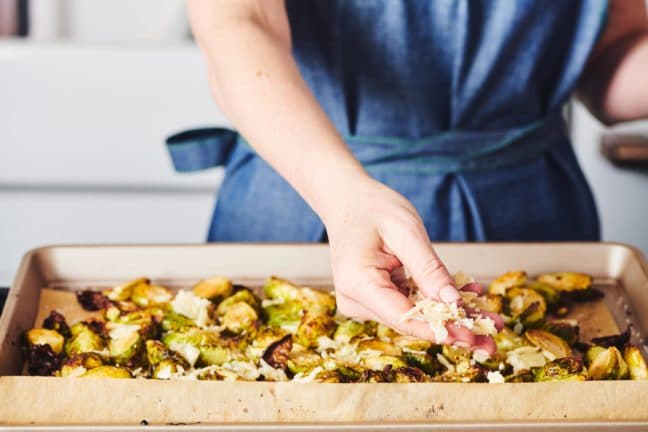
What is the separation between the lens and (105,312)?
125 centimetres

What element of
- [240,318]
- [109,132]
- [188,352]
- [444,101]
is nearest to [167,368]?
[188,352]

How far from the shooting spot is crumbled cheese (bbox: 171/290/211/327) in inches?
47.8

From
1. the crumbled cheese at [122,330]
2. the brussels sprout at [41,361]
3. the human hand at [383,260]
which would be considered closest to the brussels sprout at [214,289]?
the crumbled cheese at [122,330]

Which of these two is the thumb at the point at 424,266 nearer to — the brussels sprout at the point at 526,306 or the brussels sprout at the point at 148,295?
the brussels sprout at the point at 526,306

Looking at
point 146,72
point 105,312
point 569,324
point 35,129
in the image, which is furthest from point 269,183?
point 35,129

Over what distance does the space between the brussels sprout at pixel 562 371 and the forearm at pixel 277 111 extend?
0.31 m

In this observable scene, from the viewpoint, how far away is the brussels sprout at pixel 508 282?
1281 millimetres

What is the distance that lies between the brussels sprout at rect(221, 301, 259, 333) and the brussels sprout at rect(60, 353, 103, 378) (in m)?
0.18

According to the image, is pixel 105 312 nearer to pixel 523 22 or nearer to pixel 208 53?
pixel 208 53

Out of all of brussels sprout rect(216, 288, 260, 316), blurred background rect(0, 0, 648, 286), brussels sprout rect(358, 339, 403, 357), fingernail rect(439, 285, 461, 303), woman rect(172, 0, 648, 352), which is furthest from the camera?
blurred background rect(0, 0, 648, 286)

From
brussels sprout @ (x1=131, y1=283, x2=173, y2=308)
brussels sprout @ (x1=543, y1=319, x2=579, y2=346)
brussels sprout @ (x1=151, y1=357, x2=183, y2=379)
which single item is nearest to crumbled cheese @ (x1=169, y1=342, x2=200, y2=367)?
brussels sprout @ (x1=151, y1=357, x2=183, y2=379)

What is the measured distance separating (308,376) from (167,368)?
0.17m

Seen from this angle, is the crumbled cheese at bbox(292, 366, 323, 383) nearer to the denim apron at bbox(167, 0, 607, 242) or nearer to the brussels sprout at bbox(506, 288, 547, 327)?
the brussels sprout at bbox(506, 288, 547, 327)

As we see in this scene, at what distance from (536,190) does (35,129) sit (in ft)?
5.24
